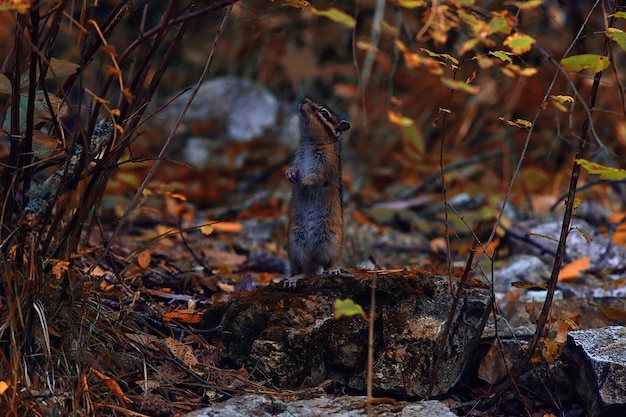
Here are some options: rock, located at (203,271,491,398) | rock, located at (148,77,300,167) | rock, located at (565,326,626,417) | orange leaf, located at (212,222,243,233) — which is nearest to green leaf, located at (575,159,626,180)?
rock, located at (565,326,626,417)

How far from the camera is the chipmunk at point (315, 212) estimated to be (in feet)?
15.3

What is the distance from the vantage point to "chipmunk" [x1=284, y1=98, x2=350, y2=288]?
4.66m

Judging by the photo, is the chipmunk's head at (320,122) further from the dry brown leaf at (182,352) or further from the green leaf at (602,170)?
the green leaf at (602,170)

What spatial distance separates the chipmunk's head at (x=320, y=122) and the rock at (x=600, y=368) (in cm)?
182

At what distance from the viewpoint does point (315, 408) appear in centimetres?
351

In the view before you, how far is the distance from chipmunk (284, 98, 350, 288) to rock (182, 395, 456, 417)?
3.66 ft

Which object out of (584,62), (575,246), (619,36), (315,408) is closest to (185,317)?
(315,408)

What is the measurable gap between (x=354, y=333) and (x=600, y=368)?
112cm

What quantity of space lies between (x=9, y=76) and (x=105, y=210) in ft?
12.4

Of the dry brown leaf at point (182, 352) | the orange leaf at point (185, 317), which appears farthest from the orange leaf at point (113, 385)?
the orange leaf at point (185, 317)

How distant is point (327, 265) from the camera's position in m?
4.70

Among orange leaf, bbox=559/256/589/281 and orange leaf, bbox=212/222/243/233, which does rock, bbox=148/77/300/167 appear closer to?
orange leaf, bbox=212/222/243/233

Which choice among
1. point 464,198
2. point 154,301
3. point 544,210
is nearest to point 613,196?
point 544,210

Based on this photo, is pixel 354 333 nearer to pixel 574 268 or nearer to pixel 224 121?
pixel 574 268
